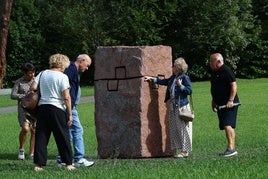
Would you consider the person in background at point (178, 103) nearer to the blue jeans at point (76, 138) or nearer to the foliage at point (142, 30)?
the blue jeans at point (76, 138)

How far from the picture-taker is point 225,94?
13.8 m

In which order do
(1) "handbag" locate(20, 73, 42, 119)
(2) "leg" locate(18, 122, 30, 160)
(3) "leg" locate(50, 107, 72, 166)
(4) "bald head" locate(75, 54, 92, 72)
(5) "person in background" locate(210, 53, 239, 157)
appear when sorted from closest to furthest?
(3) "leg" locate(50, 107, 72, 166), (1) "handbag" locate(20, 73, 42, 119), (4) "bald head" locate(75, 54, 92, 72), (5) "person in background" locate(210, 53, 239, 157), (2) "leg" locate(18, 122, 30, 160)

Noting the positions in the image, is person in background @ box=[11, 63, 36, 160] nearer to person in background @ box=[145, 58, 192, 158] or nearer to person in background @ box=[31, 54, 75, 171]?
person in background @ box=[145, 58, 192, 158]

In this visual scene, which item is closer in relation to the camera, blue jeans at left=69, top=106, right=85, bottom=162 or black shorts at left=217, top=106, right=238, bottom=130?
blue jeans at left=69, top=106, right=85, bottom=162

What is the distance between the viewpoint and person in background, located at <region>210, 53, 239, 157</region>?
13.7m

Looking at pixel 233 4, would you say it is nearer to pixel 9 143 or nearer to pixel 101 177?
pixel 9 143

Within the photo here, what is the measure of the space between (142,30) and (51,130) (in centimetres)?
3758

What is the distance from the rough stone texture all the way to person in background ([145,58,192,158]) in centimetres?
33

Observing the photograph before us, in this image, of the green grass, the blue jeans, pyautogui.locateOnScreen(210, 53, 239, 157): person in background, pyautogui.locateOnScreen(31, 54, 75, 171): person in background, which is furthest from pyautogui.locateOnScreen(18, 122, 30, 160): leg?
pyautogui.locateOnScreen(210, 53, 239, 157): person in background

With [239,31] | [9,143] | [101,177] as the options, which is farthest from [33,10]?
[101,177]

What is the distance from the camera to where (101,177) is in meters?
9.82

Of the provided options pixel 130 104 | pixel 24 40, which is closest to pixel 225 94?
pixel 130 104

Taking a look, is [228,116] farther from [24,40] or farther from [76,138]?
[24,40]

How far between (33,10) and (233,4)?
13.7 meters
